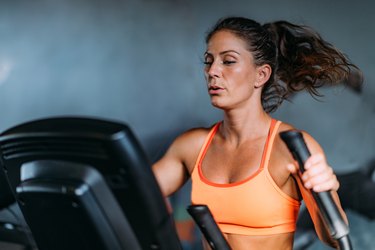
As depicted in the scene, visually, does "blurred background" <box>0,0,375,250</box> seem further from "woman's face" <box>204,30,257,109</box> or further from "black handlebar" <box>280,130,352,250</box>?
"black handlebar" <box>280,130,352,250</box>

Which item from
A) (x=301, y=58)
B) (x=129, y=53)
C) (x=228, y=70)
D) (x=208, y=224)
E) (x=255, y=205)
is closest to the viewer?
(x=208, y=224)

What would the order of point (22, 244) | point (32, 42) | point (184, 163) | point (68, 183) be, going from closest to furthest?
point (68, 183) < point (22, 244) < point (184, 163) < point (32, 42)

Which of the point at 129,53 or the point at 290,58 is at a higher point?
the point at 290,58

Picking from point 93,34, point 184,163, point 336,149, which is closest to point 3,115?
point 93,34

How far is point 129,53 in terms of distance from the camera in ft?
9.97

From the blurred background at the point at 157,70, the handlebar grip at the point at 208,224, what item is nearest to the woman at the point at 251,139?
the handlebar grip at the point at 208,224

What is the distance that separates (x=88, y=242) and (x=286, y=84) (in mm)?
1338

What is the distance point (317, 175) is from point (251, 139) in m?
0.95

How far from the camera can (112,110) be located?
304cm

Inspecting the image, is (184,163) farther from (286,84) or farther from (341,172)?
(341,172)

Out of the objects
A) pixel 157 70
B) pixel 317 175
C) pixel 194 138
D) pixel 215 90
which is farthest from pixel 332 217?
pixel 157 70

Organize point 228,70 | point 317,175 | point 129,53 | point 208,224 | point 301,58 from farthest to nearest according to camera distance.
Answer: point 129,53, point 301,58, point 228,70, point 208,224, point 317,175

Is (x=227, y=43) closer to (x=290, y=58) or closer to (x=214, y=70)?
(x=214, y=70)

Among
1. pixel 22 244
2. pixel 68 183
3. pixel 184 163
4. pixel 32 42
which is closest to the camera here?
pixel 68 183
